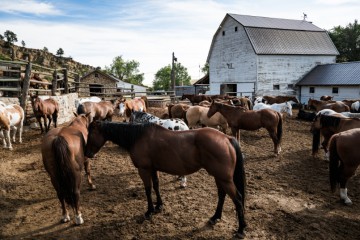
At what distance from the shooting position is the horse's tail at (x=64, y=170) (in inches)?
149

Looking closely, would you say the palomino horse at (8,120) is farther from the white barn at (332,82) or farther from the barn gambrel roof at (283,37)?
the white barn at (332,82)

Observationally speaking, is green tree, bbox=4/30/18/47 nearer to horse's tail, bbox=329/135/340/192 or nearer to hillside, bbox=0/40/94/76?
hillside, bbox=0/40/94/76

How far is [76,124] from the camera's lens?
516 centimetres

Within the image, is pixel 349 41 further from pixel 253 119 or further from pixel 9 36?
pixel 9 36

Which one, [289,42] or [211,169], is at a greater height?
[289,42]

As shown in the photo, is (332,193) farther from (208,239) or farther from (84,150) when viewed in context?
(84,150)

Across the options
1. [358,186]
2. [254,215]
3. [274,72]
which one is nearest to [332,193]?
[358,186]

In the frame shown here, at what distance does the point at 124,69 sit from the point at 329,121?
73.3m

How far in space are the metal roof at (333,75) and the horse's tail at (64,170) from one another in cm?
2342

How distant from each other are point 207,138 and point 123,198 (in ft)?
7.67

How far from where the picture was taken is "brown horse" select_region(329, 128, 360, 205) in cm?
474

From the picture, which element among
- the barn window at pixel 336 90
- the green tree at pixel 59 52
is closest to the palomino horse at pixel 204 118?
the barn window at pixel 336 90

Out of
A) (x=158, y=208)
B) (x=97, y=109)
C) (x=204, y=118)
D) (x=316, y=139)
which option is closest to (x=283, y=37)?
(x=204, y=118)

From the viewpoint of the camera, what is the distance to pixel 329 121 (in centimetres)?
709
